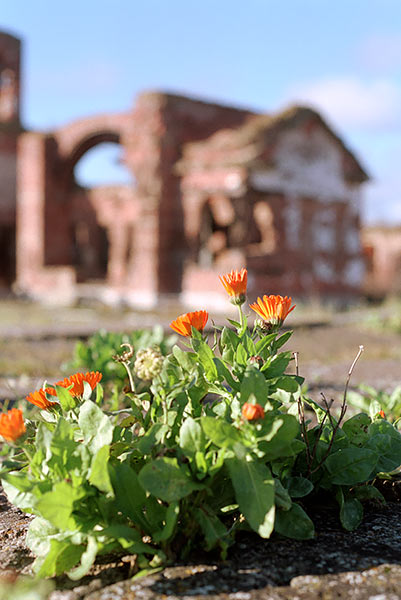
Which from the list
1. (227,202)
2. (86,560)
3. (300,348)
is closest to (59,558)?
(86,560)

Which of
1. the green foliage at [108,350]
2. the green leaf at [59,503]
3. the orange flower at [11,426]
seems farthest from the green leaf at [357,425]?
the green foliage at [108,350]

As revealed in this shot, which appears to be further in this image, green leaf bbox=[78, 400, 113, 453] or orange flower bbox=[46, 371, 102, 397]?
Answer: orange flower bbox=[46, 371, 102, 397]

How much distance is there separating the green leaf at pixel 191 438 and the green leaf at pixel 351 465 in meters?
0.50

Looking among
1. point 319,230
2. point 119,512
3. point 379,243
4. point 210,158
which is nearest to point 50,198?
point 210,158

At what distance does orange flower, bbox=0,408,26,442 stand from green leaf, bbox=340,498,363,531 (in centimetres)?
98

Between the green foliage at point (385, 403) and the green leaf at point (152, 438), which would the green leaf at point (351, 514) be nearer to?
the green leaf at point (152, 438)

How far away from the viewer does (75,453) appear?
67.4 inches

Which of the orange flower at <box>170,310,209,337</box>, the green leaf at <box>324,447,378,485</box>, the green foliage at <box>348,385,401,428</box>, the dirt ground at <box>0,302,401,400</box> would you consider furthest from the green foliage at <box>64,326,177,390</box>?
the green leaf at <box>324,447,378,485</box>

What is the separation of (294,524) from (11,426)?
32.7 inches

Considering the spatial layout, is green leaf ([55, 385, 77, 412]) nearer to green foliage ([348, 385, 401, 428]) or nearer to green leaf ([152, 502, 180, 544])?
green leaf ([152, 502, 180, 544])

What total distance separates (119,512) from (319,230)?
14.2 m

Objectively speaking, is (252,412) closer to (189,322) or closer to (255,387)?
(255,387)

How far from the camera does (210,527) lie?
170 cm

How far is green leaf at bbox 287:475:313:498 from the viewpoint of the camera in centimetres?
190
